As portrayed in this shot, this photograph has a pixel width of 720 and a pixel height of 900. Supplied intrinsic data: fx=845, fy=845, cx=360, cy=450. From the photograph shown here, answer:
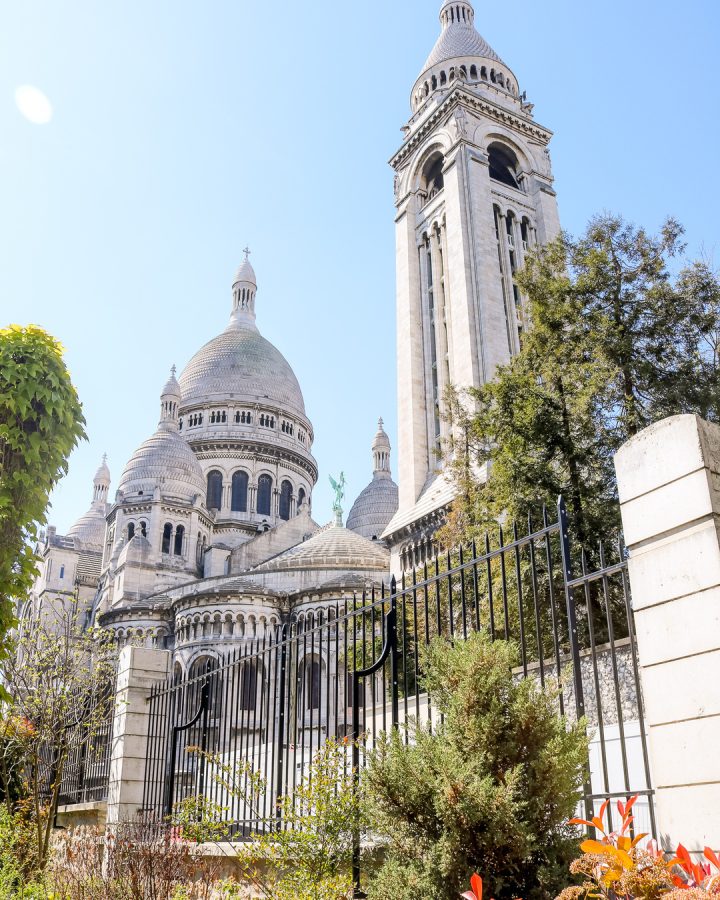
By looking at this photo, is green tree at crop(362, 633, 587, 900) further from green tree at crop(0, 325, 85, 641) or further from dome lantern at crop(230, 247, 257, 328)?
dome lantern at crop(230, 247, 257, 328)

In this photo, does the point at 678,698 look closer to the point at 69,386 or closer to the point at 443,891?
the point at 443,891

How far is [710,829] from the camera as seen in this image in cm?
414

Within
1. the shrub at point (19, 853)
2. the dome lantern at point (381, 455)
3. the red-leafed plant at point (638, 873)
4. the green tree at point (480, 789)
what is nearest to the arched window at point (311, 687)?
the shrub at point (19, 853)

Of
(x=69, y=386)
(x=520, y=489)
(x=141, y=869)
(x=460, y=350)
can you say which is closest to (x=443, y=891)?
(x=141, y=869)

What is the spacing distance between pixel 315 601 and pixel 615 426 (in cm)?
2087

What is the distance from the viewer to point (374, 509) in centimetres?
5809

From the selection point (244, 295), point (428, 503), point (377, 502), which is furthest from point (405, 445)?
point (244, 295)

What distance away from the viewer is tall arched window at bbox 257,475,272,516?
53.5 meters

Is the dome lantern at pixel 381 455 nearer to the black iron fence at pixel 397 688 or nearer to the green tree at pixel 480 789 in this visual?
the black iron fence at pixel 397 688

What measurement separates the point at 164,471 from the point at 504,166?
76.6ft

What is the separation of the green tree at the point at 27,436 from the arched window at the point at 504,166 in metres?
32.4

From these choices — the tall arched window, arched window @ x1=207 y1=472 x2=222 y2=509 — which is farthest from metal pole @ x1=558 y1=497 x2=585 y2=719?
the tall arched window

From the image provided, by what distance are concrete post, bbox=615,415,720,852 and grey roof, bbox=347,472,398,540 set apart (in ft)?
169

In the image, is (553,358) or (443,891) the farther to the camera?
(553,358)
